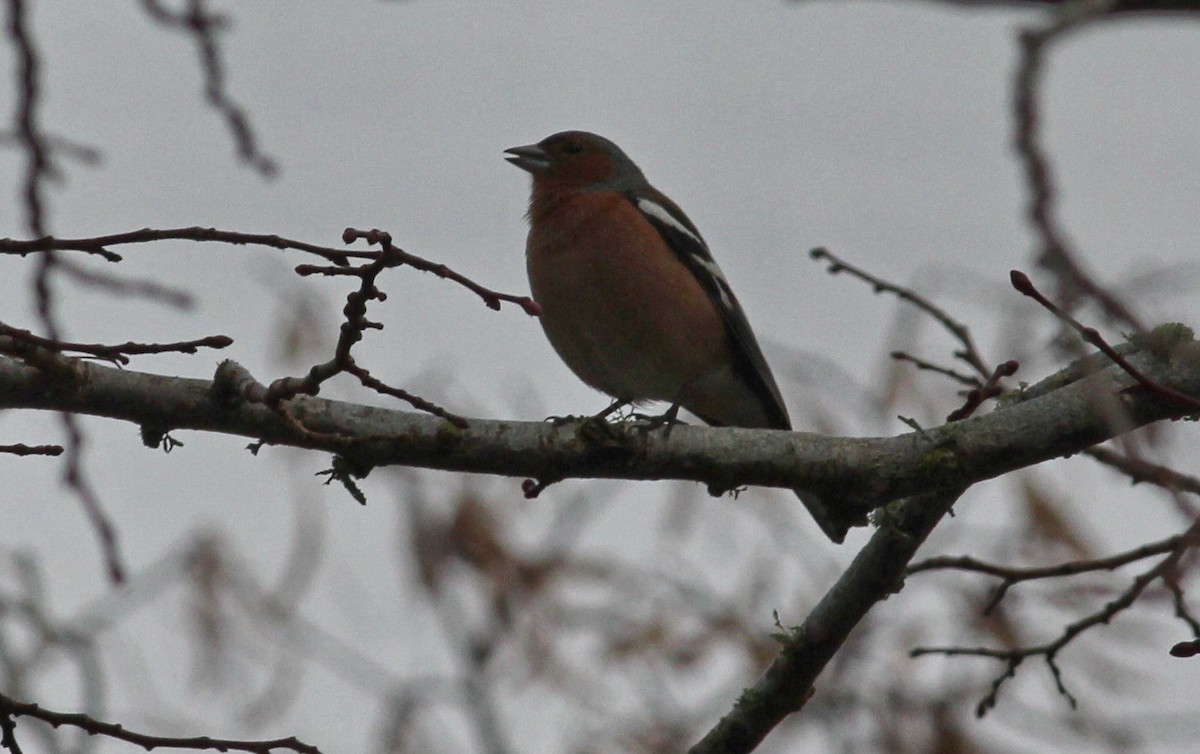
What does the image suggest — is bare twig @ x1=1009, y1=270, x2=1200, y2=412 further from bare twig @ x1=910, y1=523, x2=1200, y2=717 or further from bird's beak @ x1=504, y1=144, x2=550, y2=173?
bird's beak @ x1=504, y1=144, x2=550, y2=173

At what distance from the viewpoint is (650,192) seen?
333 inches

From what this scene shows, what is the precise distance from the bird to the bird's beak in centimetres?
82

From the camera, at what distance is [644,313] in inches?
275

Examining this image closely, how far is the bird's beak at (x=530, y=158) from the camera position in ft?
28.3

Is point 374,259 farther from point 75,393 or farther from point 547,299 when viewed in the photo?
point 547,299

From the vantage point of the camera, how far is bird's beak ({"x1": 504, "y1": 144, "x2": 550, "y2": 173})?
8.63 m

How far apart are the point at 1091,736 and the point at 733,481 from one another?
4262 mm

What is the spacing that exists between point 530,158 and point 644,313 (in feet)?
6.83

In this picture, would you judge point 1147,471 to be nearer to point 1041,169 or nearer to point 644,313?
point 1041,169

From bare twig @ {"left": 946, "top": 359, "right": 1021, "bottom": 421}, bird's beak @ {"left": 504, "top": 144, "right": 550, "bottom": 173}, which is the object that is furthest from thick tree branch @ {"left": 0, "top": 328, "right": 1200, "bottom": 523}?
bird's beak @ {"left": 504, "top": 144, "right": 550, "bottom": 173}

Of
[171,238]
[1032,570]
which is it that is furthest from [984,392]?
[171,238]

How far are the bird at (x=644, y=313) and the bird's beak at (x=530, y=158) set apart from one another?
818 mm

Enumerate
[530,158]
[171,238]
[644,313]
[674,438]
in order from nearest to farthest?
[171,238], [674,438], [644,313], [530,158]

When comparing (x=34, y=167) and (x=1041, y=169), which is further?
(x=34, y=167)
